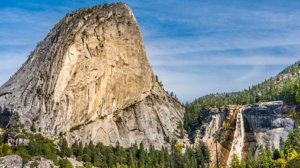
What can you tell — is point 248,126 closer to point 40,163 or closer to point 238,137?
point 238,137

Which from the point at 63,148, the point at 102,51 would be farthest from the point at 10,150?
the point at 102,51

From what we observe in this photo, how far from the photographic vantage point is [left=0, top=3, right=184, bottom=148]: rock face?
326ft

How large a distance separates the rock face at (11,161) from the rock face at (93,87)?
2279 centimetres

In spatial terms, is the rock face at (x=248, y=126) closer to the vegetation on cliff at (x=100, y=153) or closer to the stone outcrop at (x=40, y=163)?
the vegetation on cliff at (x=100, y=153)

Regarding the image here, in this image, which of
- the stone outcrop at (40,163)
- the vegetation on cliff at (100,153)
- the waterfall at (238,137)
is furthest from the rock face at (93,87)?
the waterfall at (238,137)

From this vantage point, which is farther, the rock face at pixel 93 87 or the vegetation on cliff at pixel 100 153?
the rock face at pixel 93 87

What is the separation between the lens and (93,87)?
10975 centimetres

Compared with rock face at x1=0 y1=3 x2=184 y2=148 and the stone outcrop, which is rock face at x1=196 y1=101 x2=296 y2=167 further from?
the stone outcrop

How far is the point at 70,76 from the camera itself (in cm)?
10631

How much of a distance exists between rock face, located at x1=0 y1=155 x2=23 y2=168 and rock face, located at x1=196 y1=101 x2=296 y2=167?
64354 millimetres

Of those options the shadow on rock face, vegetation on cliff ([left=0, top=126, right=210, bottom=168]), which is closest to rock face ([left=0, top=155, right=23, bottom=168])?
vegetation on cliff ([left=0, top=126, right=210, bottom=168])

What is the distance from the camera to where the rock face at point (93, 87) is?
9938cm

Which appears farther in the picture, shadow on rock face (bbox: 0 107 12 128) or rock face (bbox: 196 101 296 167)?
rock face (bbox: 196 101 296 167)

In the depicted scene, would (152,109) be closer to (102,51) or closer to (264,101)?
(102,51)
